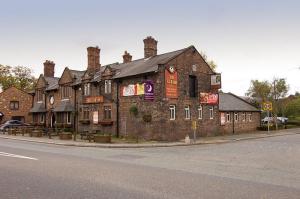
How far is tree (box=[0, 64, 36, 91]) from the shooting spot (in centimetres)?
7169

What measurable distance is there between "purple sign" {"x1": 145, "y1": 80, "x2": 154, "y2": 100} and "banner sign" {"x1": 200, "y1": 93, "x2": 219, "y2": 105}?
688 cm

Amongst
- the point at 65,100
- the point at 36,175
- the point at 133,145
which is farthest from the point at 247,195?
the point at 65,100

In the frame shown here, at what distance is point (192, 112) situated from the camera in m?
32.8

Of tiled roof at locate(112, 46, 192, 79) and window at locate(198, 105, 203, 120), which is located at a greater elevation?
tiled roof at locate(112, 46, 192, 79)

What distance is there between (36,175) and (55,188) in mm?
2244

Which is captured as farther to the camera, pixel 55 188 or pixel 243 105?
pixel 243 105

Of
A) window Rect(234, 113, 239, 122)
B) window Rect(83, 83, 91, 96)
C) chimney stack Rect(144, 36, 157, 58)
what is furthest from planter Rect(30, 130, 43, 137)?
window Rect(234, 113, 239, 122)

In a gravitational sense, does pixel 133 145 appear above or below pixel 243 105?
below

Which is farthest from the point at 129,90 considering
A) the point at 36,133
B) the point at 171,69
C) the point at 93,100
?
the point at 36,133

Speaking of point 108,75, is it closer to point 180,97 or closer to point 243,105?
point 180,97

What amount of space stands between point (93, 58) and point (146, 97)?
521 inches

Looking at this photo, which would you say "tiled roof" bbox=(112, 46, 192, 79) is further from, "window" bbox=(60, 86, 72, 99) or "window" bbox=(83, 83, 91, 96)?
"window" bbox=(60, 86, 72, 99)

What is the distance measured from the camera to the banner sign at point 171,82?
97.6 feet

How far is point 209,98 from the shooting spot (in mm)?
34719
